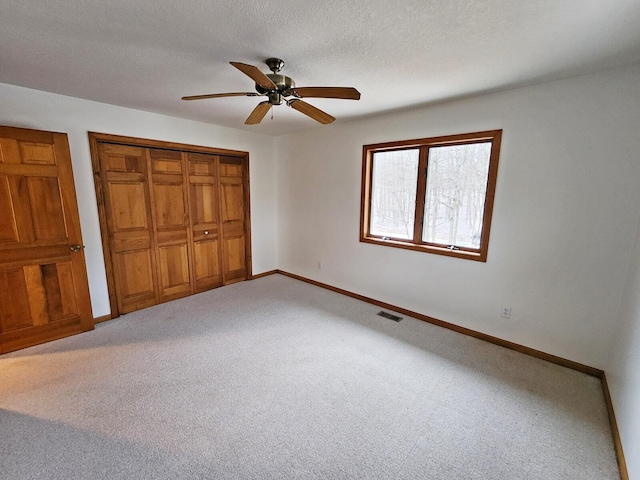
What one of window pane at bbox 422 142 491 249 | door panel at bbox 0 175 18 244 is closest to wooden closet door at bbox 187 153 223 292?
door panel at bbox 0 175 18 244

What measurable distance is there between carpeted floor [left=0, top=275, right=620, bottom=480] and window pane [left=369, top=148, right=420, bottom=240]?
1282mm

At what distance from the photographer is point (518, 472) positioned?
1.48m

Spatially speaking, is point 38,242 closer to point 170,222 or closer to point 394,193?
point 170,222

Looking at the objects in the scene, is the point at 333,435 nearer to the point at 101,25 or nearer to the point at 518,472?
the point at 518,472

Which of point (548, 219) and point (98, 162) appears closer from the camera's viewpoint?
point (548, 219)

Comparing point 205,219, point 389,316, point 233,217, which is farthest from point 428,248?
point 205,219

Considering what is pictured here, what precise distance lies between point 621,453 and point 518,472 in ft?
2.03

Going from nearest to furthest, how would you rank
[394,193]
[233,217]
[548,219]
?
[548,219] < [394,193] < [233,217]

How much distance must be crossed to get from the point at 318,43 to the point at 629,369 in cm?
275

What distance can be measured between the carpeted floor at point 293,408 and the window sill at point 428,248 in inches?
32.8

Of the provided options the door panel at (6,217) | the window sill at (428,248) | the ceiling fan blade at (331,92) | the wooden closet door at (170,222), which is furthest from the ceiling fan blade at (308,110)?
the door panel at (6,217)

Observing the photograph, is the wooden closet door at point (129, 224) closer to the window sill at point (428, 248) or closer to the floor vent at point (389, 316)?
the window sill at point (428, 248)

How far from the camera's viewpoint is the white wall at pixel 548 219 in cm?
206

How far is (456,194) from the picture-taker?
293cm
